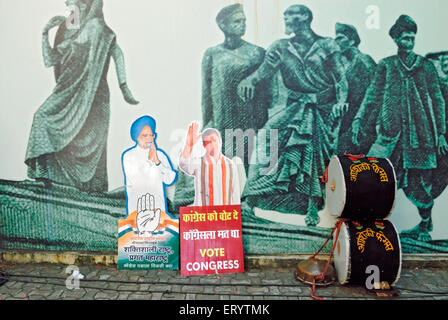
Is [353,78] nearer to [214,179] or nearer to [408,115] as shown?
[408,115]

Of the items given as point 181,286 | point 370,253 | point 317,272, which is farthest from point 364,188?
point 181,286

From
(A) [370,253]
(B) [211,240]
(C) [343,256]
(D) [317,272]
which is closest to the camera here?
(A) [370,253]

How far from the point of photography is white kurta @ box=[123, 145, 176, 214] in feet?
14.9

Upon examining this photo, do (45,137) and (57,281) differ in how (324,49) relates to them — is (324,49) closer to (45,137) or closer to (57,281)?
(45,137)

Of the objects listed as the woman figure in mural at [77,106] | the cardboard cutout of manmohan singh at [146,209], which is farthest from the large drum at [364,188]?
the woman figure in mural at [77,106]

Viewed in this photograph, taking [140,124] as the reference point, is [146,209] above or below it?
A: below

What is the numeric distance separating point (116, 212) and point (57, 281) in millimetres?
1125

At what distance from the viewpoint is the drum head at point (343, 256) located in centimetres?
384

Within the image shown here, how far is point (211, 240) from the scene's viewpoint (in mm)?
4480

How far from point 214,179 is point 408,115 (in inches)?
114

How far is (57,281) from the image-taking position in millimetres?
4176
